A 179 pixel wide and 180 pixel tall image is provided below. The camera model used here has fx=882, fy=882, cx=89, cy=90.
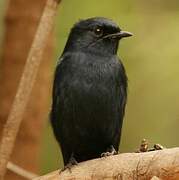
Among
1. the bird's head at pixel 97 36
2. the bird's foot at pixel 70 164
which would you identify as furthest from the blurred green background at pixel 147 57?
the bird's foot at pixel 70 164

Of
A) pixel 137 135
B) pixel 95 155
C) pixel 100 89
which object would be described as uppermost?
pixel 100 89

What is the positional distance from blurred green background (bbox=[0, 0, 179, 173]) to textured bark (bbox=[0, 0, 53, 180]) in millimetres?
1189

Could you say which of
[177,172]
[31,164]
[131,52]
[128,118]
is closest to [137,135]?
[128,118]

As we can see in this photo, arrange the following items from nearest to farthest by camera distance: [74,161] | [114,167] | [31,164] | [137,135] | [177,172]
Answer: [177,172], [114,167], [74,161], [31,164], [137,135]

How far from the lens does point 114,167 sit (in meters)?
5.65

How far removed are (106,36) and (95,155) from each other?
90cm

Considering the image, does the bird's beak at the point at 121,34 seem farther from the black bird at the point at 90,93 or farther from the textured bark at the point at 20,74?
the textured bark at the point at 20,74

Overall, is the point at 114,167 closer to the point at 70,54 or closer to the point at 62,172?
the point at 62,172

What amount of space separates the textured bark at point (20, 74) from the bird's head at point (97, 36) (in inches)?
59.3

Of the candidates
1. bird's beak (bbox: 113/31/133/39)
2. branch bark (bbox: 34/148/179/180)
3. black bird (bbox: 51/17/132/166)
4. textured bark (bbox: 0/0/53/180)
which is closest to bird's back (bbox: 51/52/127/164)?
black bird (bbox: 51/17/132/166)

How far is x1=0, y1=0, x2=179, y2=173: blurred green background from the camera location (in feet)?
30.4

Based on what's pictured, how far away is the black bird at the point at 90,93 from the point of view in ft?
20.9

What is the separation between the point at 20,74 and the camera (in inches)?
322

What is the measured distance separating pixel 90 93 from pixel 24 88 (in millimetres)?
703
